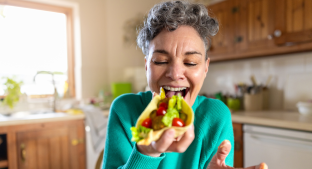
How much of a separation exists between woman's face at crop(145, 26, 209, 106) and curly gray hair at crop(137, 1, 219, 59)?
0.02m

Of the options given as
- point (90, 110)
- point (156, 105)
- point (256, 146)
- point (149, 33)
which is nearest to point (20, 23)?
point (90, 110)

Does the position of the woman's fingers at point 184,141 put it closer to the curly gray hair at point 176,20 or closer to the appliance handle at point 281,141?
the curly gray hair at point 176,20

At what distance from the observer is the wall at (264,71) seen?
2051mm

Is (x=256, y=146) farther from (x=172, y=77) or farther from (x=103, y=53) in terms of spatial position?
(x=103, y=53)

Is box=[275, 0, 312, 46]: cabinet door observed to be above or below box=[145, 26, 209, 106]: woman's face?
above

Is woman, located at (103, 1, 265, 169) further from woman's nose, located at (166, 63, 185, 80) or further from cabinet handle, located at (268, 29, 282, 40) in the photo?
cabinet handle, located at (268, 29, 282, 40)

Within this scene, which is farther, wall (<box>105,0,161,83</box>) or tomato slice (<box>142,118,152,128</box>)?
wall (<box>105,0,161,83</box>)

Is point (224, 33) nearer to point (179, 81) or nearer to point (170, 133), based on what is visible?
point (179, 81)

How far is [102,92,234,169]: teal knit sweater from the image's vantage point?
2.53 feet

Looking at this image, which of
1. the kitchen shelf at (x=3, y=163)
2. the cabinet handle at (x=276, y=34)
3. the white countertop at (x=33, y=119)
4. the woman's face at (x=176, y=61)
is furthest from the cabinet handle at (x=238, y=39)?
the kitchen shelf at (x=3, y=163)

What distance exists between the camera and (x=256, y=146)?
1.70 metres

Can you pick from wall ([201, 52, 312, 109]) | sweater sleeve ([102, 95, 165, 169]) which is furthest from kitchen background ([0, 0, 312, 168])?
sweater sleeve ([102, 95, 165, 169])

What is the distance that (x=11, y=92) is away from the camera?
82.7 inches

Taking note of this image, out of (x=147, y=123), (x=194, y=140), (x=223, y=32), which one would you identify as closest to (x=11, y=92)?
(x=194, y=140)
